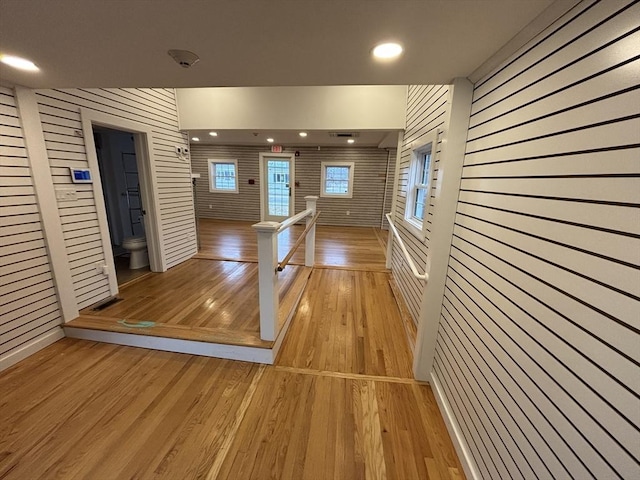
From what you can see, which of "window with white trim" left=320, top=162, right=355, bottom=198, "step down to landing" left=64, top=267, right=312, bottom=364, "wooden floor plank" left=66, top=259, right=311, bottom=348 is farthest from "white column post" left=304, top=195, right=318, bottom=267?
"window with white trim" left=320, top=162, right=355, bottom=198

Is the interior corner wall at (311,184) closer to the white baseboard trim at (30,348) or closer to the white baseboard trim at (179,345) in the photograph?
the white baseboard trim at (179,345)

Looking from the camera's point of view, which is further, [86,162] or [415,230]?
[415,230]

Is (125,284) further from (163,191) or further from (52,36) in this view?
(52,36)

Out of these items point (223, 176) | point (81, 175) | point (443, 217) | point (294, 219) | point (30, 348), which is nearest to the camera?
point (443, 217)

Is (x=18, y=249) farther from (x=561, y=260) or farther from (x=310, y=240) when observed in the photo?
(x=561, y=260)

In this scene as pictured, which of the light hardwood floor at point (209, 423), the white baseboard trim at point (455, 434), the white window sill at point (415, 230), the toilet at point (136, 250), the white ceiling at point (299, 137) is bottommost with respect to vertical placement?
the light hardwood floor at point (209, 423)

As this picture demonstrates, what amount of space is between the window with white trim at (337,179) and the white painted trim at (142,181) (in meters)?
4.80

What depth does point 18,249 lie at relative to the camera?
6.64 ft

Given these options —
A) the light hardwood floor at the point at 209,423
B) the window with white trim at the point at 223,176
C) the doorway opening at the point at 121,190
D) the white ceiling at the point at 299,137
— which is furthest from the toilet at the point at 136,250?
the window with white trim at the point at 223,176

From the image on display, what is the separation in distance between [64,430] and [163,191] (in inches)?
117

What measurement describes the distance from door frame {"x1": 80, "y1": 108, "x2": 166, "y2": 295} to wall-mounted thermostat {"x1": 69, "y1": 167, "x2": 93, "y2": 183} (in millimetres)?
60

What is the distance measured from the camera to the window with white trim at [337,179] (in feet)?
24.2

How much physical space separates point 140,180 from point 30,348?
2224 millimetres

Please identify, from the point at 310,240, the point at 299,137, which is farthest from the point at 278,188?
the point at 310,240
